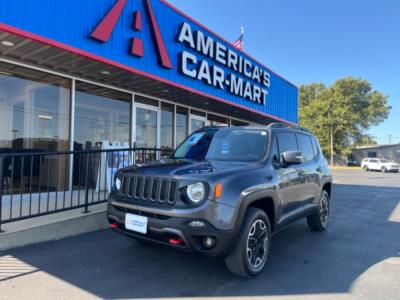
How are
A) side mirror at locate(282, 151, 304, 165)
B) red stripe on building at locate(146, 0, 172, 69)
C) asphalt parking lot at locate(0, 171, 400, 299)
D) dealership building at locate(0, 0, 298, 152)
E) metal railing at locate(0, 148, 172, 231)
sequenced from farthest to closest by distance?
red stripe on building at locate(146, 0, 172, 69)
dealership building at locate(0, 0, 298, 152)
metal railing at locate(0, 148, 172, 231)
side mirror at locate(282, 151, 304, 165)
asphalt parking lot at locate(0, 171, 400, 299)

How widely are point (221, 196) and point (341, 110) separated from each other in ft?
166

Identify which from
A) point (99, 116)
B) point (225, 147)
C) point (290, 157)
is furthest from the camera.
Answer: point (99, 116)

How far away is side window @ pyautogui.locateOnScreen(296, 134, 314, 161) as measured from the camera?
5.71 m

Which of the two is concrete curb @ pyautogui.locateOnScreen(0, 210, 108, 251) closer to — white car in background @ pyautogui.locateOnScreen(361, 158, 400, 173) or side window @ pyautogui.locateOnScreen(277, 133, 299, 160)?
side window @ pyautogui.locateOnScreen(277, 133, 299, 160)

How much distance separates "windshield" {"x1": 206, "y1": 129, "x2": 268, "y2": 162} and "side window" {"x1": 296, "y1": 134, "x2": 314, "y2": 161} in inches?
47.3

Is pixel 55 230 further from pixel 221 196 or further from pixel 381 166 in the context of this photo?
pixel 381 166

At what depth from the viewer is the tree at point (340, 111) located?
50.0 m

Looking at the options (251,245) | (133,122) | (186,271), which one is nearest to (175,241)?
(186,271)

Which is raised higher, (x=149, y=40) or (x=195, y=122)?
(x=149, y=40)

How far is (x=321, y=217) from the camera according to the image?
6.29 m

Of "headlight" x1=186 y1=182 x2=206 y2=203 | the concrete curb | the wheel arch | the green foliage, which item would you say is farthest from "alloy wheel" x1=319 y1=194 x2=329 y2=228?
the green foliage

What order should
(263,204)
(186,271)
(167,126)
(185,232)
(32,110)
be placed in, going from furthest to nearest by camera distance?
(167,126), (32,110), (263,204), (186,271), (185,232)

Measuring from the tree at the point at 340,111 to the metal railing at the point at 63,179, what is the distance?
46.8 meters

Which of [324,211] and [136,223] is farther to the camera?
[324,211]
